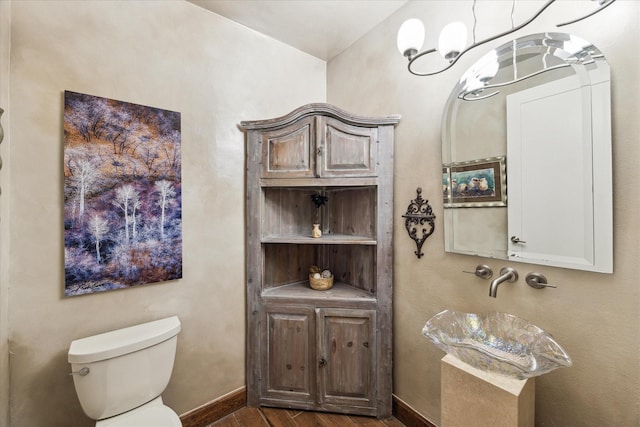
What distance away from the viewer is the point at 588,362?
1021 millimetres

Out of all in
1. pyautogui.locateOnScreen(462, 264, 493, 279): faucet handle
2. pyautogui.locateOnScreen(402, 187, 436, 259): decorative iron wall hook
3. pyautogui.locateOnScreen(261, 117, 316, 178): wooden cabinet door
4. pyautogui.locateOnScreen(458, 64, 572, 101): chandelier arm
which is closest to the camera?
pyautogui.locateOnScreen(458, 64, 572, 101): chandelier arm

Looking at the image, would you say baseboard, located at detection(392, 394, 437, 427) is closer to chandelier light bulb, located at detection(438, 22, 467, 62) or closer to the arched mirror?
the arched mirror

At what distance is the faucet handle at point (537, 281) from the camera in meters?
1.11

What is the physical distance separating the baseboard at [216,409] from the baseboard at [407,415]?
3.41ft

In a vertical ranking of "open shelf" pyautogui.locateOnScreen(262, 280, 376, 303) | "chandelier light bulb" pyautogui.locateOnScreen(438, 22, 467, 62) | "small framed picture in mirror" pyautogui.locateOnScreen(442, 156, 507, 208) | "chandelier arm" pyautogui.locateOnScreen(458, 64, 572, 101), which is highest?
"chandelier light bulb" pyautogui.locateOnScreen(438, 22, 467, 62)

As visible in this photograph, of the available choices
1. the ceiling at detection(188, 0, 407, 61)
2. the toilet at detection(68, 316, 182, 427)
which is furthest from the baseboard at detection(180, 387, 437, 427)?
the ceiling at detection(188, 0, 407, 61)

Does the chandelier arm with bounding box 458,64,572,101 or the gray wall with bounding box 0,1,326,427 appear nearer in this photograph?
the chandelier arm with bounding box 458,64,572,101

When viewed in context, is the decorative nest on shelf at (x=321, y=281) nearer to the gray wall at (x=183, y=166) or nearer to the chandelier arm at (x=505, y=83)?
the gray wall at (x=183, y=166)

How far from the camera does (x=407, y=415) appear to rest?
1651 mm

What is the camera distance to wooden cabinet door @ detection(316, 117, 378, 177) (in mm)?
1710

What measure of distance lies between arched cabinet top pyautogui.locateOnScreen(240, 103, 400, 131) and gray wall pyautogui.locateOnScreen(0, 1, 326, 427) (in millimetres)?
153

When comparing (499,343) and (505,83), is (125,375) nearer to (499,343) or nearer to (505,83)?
(499,343)

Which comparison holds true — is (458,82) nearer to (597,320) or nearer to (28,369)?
(597,320)

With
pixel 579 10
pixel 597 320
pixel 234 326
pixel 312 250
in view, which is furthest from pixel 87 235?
pixel 579 10
